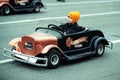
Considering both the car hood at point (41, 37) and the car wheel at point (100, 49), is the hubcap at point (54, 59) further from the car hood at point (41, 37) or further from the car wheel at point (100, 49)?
the car wheel at point (100, 49)

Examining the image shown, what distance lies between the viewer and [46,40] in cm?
962

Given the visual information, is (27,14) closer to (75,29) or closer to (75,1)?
(75,1)

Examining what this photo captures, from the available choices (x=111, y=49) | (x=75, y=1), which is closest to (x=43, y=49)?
(x=111, y=49)

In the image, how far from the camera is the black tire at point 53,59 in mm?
9460

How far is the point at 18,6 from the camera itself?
18.8m

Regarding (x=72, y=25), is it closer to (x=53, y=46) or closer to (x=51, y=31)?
(x=51, y=31)

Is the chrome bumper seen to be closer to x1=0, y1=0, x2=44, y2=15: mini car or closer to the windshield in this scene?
the windshield

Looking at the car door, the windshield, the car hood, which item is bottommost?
the car door

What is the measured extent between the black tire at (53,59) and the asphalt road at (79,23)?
12 cm

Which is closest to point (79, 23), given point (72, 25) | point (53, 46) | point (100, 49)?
point (100, 49)

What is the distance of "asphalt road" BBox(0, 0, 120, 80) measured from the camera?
9.21m

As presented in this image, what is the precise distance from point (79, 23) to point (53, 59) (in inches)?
294

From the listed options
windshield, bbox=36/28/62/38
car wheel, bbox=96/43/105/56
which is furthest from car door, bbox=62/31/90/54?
car wheel, bbox=96/43/105/56

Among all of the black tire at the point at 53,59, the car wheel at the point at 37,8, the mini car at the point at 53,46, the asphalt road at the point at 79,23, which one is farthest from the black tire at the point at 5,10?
the black tire at the point at 53,59
